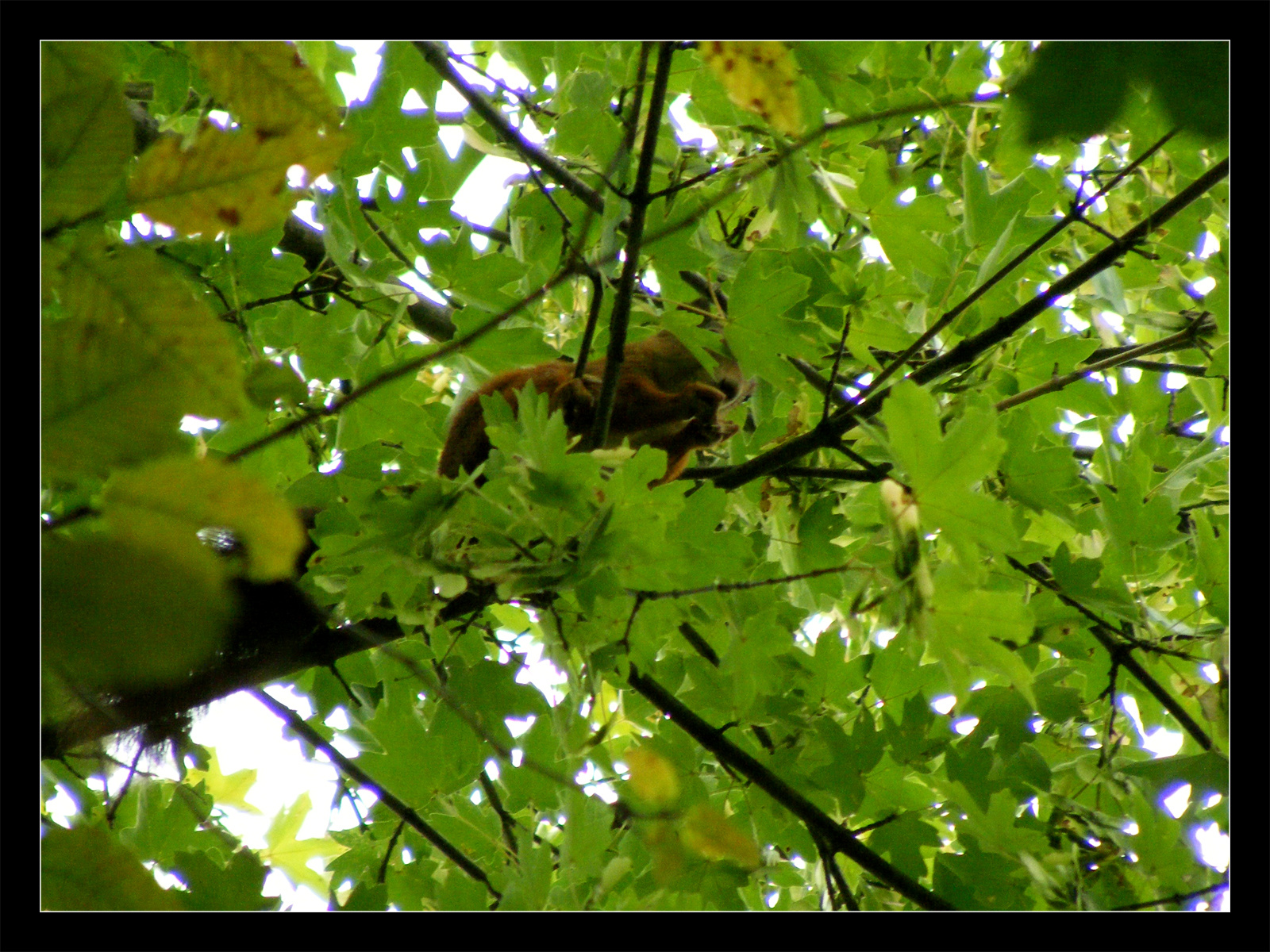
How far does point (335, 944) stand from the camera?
1.13m

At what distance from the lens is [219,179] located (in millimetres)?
566

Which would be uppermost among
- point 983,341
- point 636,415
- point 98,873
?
point 636,415

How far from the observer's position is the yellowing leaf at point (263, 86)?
24.6 inches

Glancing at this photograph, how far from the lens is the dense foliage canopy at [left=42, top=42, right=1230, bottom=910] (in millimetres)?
1085

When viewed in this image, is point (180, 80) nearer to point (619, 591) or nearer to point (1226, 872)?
point (619, 591)

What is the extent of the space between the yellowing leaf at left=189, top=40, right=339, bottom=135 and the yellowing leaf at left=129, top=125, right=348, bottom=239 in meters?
0.05

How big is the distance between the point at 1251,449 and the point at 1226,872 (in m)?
0.53

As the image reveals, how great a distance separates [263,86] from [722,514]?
3.24 ft

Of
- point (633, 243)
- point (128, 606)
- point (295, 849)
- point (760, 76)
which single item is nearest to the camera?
point (128, 606)

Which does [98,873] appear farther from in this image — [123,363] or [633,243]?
[633,243]

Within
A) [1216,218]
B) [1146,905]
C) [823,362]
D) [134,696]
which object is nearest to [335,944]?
[134,696]

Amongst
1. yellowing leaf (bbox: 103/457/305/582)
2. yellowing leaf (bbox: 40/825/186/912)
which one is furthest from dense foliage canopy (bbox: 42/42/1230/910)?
yellowing leaf (bbox: 103/457/305/582)

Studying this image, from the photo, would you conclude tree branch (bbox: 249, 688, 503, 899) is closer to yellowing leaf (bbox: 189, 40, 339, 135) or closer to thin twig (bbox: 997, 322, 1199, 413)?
thin twig (bbox: 997, 322, 1199, 413)

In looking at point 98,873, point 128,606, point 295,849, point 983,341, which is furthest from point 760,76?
point 295,849
